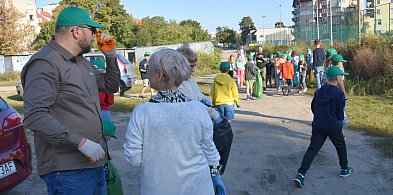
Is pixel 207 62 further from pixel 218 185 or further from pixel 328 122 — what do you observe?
pixel 218 185

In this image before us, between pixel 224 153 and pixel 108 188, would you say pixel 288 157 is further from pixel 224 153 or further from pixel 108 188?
pixel 108 188

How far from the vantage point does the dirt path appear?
472cm

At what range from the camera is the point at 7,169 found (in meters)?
3.78

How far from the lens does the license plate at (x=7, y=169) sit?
3.71 m

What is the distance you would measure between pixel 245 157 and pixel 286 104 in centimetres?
563

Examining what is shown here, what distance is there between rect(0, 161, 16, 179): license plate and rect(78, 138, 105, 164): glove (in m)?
1.97

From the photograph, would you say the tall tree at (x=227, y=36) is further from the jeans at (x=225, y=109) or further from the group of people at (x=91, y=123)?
the group of people at (x=91, y=123)

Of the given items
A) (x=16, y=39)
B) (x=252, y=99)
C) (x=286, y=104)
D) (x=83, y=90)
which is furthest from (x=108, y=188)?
(x=16, y=39)

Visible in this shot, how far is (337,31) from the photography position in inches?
1014

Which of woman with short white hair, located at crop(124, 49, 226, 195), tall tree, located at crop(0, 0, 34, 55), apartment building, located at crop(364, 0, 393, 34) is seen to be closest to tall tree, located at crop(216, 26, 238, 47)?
tall tree, located at crop(0, 0, 34, 55)

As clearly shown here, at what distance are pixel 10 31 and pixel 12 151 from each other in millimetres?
35743

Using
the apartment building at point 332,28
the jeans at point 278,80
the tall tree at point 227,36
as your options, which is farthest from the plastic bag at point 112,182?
the tall tree at point 227,36

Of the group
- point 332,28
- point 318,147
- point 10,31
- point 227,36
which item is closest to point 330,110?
point 318,147

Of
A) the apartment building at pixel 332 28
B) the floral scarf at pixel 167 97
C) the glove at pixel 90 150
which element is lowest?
the glove at pixel 90 150
